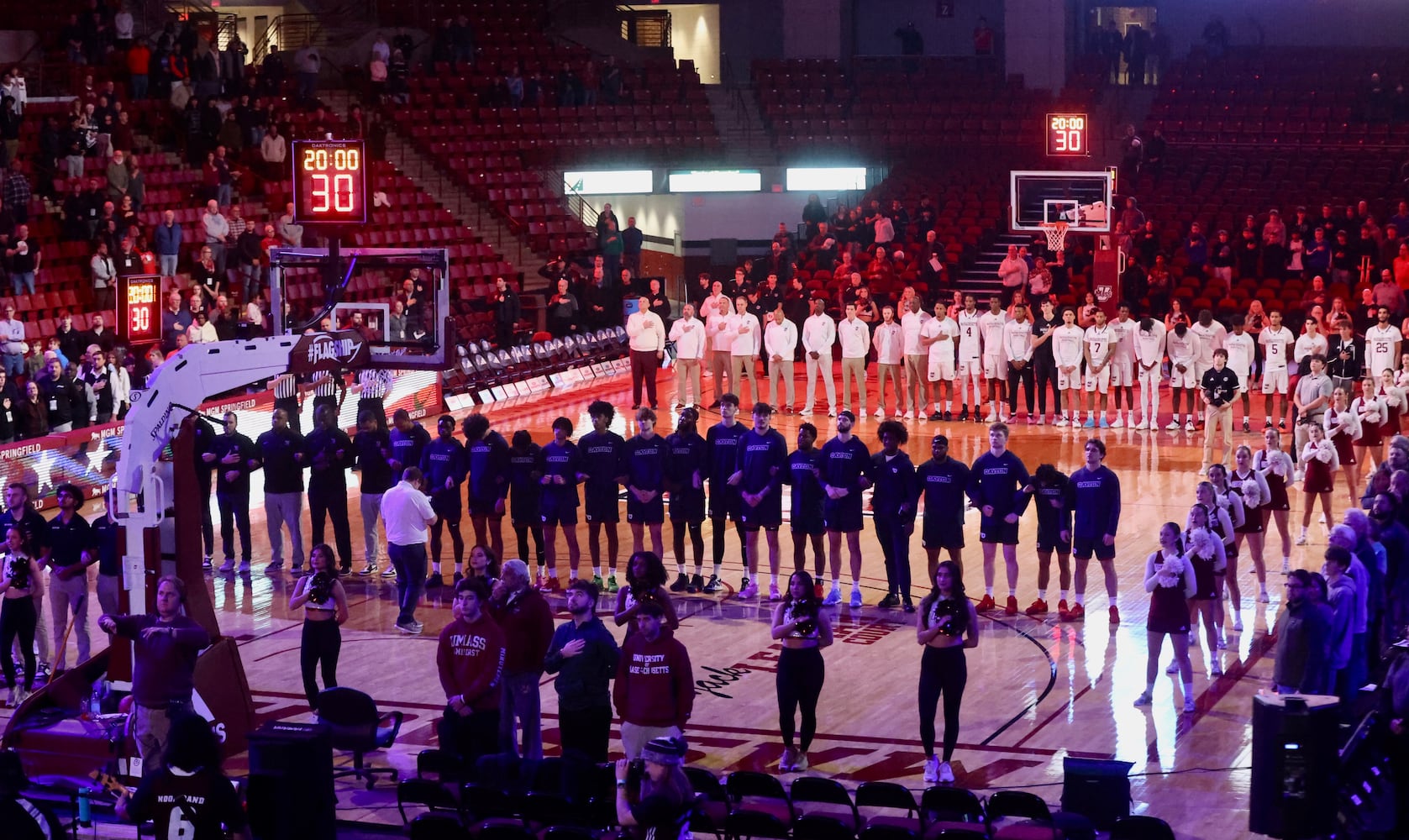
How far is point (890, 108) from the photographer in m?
38.4

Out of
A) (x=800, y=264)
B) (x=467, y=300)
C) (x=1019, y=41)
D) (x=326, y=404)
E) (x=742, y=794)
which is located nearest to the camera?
(x=742, y=794)

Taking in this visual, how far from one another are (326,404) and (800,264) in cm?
1676

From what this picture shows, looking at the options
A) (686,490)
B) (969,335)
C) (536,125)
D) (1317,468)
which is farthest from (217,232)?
(1317,468)

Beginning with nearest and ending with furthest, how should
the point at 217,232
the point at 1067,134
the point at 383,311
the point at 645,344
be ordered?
the point at 383,311 < the point at 645,344 < the point at 217,232 < the point at 1067,134

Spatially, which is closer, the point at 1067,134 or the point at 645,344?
the point at 645,344

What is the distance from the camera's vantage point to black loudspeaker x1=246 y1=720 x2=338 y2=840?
33.3 feet

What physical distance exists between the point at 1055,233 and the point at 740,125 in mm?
10693

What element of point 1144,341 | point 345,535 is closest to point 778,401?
point 1144,341

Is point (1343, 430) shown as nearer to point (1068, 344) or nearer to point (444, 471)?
point (1068, 344)

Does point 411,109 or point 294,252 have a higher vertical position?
point 411,109

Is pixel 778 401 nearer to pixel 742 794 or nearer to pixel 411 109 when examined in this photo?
pixel 411 109

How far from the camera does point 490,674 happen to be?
12.0m

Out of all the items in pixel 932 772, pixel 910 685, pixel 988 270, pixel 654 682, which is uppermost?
pixel 988 270

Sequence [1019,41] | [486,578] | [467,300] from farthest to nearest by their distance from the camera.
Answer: [1019,41]
[467,300]
[486,578]
